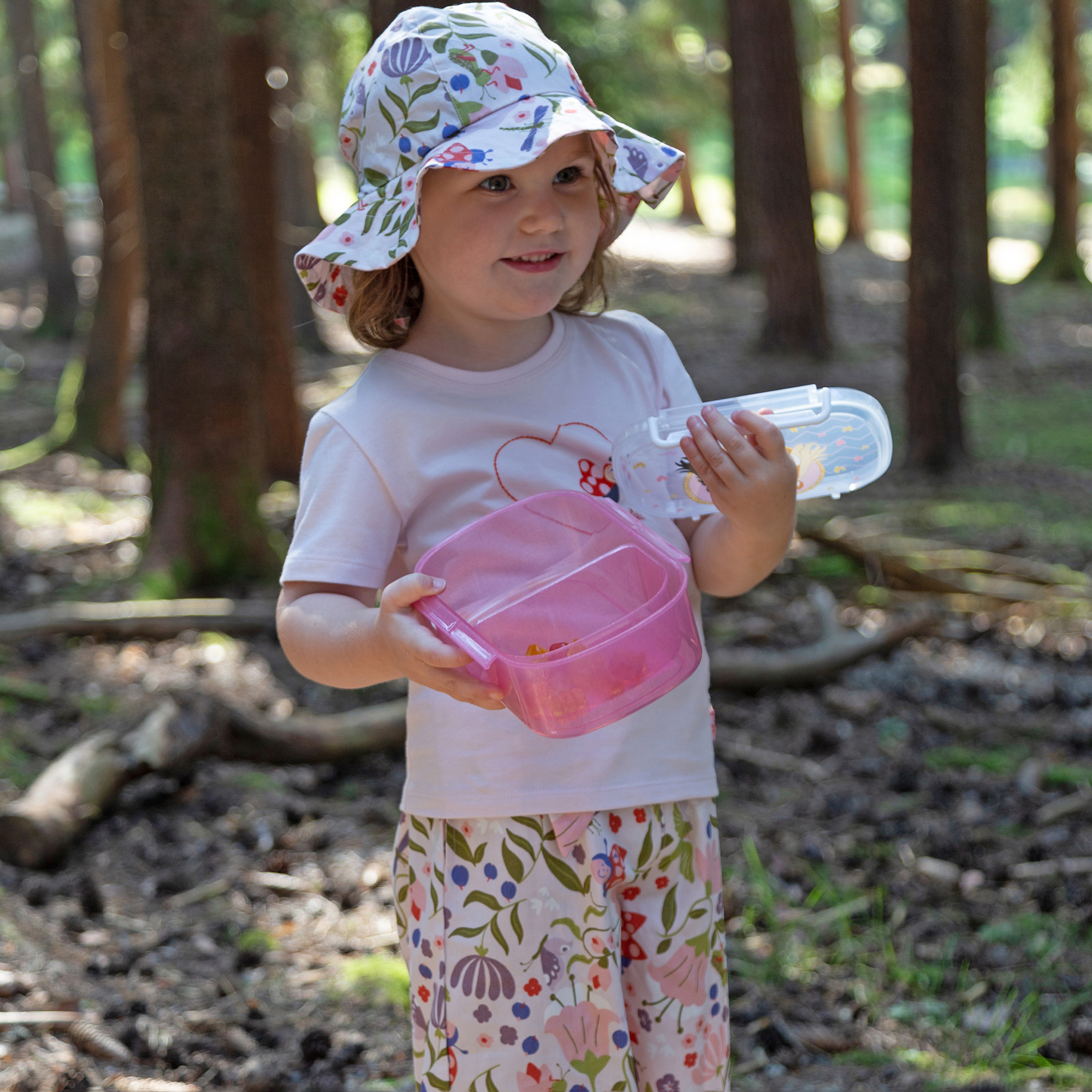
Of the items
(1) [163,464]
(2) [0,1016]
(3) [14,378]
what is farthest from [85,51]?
(2) [0,1016]

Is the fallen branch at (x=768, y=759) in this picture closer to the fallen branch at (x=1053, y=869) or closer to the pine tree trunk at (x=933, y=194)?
the fallen branch at (x=1053, y=869)

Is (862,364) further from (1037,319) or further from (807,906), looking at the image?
(807,906)

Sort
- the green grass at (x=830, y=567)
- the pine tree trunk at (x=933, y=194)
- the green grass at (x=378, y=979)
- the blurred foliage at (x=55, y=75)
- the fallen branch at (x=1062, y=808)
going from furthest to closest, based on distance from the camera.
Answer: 1. the blurred foliage at (x=55, y=75)
2. the pine tree trunk at (x=933, y=194)
3. the green grass at (x=830, y=567)
4. the fallen branch at (x=1062, y=808)
5. the green grass at (x=378, y=979)

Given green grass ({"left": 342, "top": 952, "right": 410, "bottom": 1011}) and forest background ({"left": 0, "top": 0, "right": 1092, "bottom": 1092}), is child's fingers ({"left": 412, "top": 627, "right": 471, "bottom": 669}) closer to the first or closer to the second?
forest background ({"left": 0, "top": 0, "right": 1092, "bottom": 1092})

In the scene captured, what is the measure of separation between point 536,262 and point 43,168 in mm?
17803

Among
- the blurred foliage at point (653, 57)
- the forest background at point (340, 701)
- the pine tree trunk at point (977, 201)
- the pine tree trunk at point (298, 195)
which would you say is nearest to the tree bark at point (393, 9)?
the forest background at point (340, 701)

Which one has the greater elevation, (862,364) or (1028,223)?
(862,364)

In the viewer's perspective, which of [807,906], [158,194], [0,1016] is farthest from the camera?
[158,194]

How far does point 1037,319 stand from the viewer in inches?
628

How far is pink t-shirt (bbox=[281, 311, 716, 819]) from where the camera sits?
5.23 ft

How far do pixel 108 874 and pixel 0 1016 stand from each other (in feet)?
2.87

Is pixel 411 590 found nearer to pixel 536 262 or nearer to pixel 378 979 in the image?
pixel 536 262

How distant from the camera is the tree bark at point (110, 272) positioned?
8.60 meters

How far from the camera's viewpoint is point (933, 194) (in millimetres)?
7734
